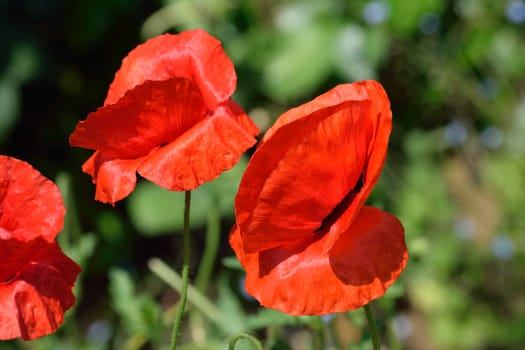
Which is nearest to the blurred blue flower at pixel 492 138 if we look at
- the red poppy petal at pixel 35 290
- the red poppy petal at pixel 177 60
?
the red poppy petal at pixel 177 60

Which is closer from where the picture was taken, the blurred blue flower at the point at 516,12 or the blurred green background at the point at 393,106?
the blurred green background at the point at 393,106

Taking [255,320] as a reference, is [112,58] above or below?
below

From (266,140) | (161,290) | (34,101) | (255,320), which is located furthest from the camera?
(34,101)

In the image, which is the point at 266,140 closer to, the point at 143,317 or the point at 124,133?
the point at 124,133

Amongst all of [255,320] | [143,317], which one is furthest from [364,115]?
[143,317]

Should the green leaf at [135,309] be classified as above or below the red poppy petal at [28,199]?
below

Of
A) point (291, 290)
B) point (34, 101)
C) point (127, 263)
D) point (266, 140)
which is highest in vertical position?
point (266, 140)

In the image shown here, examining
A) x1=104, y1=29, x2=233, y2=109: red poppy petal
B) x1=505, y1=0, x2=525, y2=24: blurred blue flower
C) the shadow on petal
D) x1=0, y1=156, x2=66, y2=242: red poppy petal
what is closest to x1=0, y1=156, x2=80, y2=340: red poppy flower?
x1=0, y1=156, x2=66, y2=242: red poppy petal

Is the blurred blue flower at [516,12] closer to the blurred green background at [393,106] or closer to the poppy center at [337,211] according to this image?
the blurred green background at [393,106]
